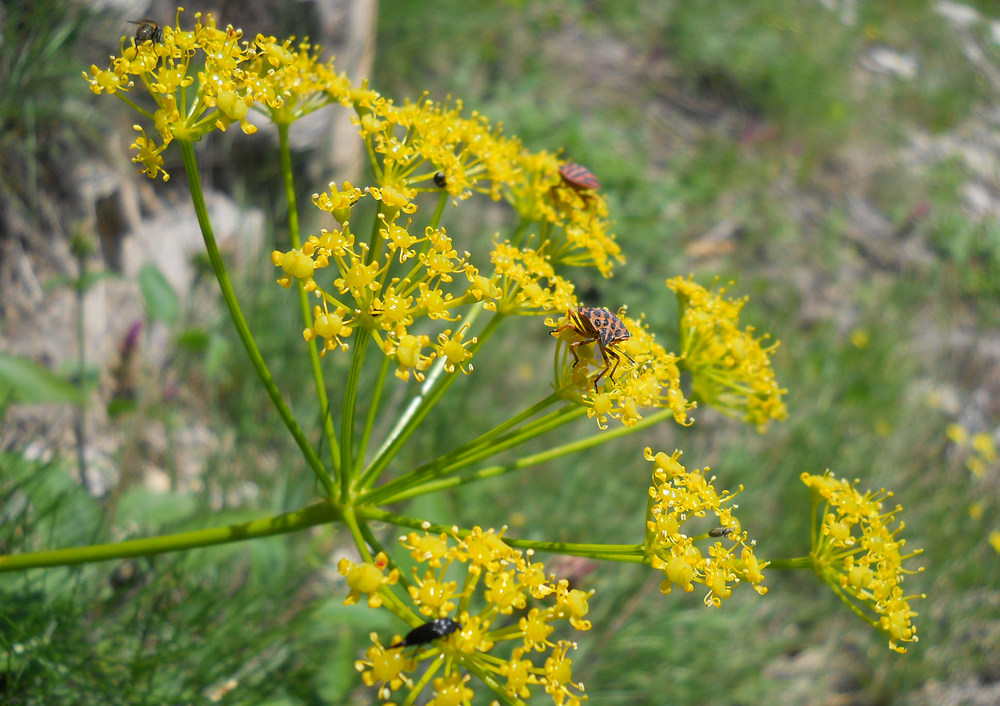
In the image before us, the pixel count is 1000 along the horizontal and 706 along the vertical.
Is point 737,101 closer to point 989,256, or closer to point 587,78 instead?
point 587,78

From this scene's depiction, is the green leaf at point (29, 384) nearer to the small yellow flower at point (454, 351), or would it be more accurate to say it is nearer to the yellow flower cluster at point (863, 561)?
the small yellow flower at point (454, 351)

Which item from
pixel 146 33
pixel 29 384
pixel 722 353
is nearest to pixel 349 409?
pixel 146 33

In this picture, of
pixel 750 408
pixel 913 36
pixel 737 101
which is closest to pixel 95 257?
pixel 750 408

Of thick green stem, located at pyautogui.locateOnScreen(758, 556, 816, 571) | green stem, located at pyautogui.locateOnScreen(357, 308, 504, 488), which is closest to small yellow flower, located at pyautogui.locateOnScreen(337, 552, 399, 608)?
→ green stem, located at pyautogui.locateOnScreen(357, 308, 504, 488)

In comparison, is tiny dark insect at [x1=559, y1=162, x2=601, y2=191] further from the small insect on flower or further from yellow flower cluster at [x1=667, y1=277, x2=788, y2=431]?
the small insect on flower

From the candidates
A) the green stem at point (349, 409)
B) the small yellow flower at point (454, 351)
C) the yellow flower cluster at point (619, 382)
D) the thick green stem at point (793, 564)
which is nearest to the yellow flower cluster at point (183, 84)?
the green stem at point (349, 409)

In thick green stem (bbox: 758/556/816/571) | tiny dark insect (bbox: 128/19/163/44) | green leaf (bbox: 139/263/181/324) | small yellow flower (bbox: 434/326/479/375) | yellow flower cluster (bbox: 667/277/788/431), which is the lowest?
green leaf (bbox: 139/263/181/324)
